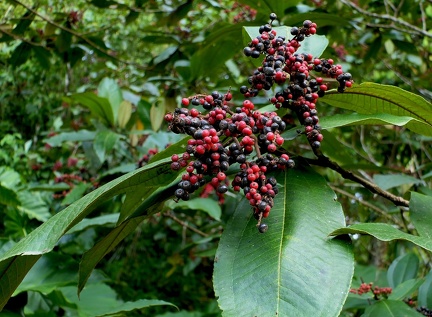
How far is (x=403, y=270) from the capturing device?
4.86 feet

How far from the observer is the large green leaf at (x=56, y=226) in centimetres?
72

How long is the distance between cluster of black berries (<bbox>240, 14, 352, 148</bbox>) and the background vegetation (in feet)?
0.16

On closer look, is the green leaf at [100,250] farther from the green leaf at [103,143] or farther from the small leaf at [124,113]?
the small leaf at [124,113]

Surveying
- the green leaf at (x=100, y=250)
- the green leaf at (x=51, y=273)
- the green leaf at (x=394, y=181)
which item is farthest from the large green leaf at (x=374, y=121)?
the green leaf at (x=51, y=273)

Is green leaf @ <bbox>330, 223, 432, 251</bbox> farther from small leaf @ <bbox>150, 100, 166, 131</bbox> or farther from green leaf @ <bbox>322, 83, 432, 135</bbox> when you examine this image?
small leaf @ <bbox>150, 100, 166, 131</bbox>

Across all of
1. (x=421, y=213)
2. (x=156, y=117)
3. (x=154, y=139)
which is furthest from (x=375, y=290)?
(x=156, y=117)

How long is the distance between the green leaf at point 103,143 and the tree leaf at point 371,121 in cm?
107

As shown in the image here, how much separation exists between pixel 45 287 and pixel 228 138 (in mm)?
749

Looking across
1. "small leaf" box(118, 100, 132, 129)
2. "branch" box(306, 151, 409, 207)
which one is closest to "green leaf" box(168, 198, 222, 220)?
"small leaf" box(118, 100, 132, 129)

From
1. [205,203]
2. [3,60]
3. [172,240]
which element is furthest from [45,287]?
[3,60]

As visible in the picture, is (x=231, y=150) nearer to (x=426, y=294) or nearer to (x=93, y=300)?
(x=426, y=294)

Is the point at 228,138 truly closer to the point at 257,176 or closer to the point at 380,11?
the point at 257,176

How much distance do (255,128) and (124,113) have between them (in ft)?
4.54

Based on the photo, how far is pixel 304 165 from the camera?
0.93m
